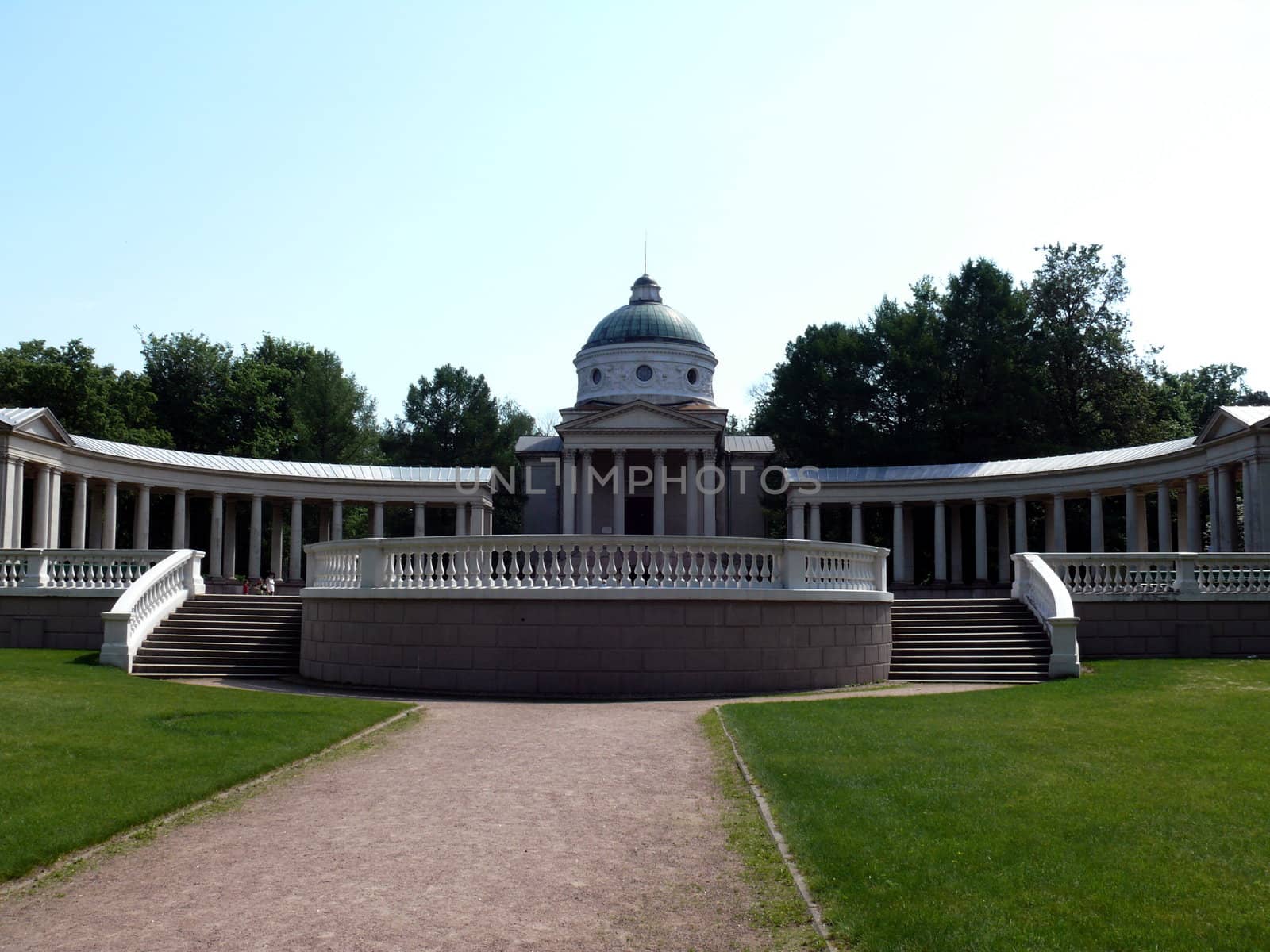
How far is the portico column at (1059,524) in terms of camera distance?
50000mm

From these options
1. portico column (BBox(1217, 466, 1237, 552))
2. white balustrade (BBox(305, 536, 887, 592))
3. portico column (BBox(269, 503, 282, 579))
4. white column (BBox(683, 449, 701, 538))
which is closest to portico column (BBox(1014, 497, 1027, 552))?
portico column (BBox(1217, 466, 1237, 552))

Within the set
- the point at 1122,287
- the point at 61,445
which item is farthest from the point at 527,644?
the point at 1122,287

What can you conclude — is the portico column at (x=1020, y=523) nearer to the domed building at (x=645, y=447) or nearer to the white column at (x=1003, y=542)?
the white column at (x=1003, y=542)

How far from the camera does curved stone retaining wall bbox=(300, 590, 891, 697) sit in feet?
65.9

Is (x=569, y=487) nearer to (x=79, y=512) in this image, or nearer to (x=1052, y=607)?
(x=79, y=512)

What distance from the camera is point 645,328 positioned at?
72.5m

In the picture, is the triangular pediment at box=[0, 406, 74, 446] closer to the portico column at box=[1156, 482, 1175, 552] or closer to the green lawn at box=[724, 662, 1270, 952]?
the green lawn at box=[724, 662, 1270, 952]

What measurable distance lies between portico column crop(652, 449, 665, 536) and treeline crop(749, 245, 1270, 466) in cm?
1175

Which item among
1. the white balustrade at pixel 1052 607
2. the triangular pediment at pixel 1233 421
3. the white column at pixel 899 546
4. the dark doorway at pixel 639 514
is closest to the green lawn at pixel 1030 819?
the white balustrade at pixel 1052 607

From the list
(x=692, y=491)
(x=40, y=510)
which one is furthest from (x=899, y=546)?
(x=40, y=510)

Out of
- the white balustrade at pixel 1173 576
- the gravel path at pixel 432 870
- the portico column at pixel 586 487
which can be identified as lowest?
the gravel path at pixel 432 870

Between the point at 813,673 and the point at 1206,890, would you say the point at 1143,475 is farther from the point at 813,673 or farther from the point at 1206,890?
the point at 1206,890

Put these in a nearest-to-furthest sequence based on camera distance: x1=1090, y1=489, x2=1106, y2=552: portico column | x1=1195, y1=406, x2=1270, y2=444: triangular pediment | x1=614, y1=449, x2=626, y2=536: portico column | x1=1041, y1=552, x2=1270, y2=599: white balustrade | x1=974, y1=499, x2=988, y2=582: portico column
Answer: x1=1041, y1=552, x2=1270, y2=599: white balustrade
x1=1195, y1=406, x2=1270, y2=444: triangular pediment
x1=1090, y1=489, x2=1106, y2=552: portico column
x1=974, y1=499, x2=988, y2=582: portico column
x1=614, y1=449, x2=626, y2=536: portico column

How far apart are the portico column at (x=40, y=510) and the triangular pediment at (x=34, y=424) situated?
4.68ft
